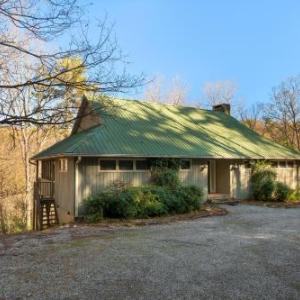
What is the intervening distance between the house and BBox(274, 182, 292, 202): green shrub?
128 cm

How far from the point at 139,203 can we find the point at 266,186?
7.74 metres

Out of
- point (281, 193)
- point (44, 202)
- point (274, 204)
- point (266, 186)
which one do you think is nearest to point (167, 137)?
point (266, 186)

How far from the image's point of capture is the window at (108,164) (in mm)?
15398

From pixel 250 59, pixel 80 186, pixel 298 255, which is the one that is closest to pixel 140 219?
pixel 80 186

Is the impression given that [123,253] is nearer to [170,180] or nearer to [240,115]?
[170,180]

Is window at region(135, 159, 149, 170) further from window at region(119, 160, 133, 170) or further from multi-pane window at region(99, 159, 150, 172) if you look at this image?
window at region(119, 160, 133, 170)

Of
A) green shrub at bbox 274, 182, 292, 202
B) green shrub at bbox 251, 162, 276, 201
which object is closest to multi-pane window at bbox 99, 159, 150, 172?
green shrub at bbox 251, 162, 276, 201

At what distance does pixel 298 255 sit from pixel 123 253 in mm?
3443

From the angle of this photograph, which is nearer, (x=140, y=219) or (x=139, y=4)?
(x=139, y=4)

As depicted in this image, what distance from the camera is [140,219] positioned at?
44.6ft

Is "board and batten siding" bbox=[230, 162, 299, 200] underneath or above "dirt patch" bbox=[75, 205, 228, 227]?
above

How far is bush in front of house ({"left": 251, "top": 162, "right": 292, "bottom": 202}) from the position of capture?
19000mm

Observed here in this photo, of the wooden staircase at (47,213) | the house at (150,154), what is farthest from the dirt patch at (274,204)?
the wooden staircase at (47,213)

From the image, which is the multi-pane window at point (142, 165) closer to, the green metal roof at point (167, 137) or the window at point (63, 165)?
the green metal roof at point (167, 137)
